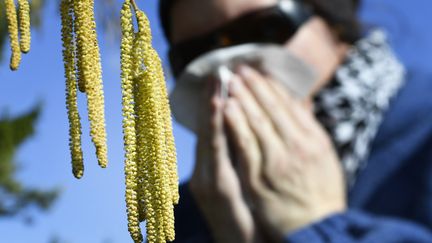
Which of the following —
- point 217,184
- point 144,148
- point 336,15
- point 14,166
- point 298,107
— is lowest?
point 14,166

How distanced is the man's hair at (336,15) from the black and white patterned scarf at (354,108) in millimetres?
87

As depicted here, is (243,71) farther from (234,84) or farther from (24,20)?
(24,20)

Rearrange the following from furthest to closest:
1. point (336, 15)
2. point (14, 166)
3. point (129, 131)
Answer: point (14, 166) < point (336, 15) < point (129, 131)

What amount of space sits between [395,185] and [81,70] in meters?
1.04

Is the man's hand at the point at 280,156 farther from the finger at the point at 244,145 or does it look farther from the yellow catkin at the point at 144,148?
the yellow catkin at the point at 144,148

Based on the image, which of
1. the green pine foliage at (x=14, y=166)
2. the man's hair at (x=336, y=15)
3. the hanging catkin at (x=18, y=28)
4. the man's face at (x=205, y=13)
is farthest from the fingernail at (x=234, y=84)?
the green pine foliage at (x=14, y=166)

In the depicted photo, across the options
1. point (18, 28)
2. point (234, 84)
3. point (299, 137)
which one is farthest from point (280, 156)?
point (18, 28)

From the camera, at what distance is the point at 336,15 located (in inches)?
68.1

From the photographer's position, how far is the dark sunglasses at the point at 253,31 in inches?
64.4

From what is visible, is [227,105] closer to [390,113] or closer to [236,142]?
[236,142]

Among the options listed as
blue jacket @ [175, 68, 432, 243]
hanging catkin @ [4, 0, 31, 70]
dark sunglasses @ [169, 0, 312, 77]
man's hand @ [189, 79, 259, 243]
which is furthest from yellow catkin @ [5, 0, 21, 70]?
dark sunglasses @ [169, 0, 312, 77]

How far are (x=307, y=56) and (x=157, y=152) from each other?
114 centimetres

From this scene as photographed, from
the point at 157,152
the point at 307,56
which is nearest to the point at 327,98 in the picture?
the point at 307,56

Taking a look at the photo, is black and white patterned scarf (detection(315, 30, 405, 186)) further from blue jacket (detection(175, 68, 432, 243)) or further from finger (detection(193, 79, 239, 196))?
finger (detection(193, 79, 239, 196))
